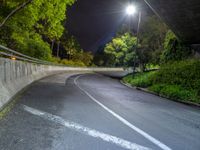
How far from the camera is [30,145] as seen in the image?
15.9 feet

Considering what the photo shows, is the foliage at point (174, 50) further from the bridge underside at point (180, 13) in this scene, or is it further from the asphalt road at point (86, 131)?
the asphalt road at point (86, 131)

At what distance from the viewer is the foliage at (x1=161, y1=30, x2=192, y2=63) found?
25.9 metres

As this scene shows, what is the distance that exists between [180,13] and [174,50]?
44.6ft

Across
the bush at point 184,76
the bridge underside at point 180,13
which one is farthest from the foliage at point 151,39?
the bridge underside at point 180,13

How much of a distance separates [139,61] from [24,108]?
33690 millimetres

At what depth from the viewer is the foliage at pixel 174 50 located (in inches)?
1020

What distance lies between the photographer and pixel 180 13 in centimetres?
1477

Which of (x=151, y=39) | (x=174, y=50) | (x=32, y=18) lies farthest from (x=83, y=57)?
(x=32, y=18)

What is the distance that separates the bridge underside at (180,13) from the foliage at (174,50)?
6073mm

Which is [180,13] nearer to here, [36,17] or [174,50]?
[36,17]

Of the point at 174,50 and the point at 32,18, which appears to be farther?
the point at 174,50

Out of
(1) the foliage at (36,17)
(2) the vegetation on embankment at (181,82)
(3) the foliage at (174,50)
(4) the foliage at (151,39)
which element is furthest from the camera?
(4) the foliage at (151,39)

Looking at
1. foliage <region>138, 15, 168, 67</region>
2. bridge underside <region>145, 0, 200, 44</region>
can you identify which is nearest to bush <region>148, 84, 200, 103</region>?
bridge underside <region>145, 0, 200, 44</region>

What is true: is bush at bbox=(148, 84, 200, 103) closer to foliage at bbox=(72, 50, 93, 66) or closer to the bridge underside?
the bridge underside
